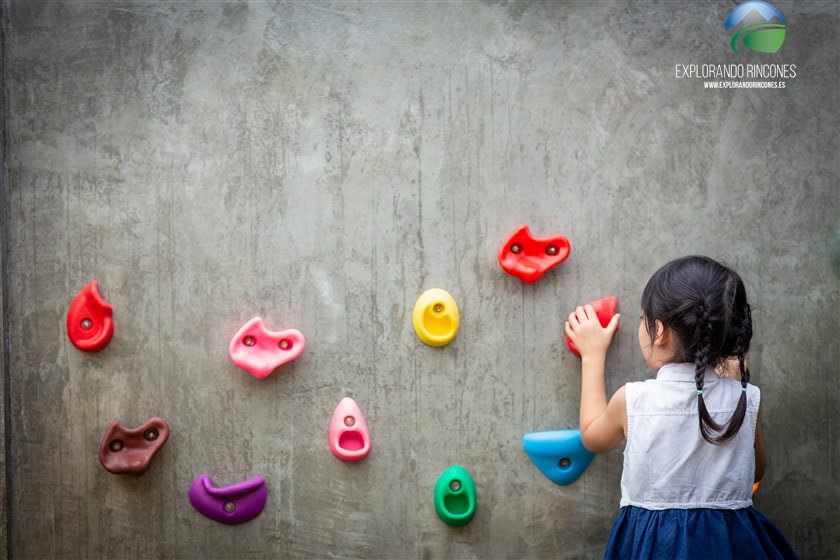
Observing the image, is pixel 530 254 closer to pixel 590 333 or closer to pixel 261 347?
pixel 590 333

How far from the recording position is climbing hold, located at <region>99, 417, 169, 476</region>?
213cm

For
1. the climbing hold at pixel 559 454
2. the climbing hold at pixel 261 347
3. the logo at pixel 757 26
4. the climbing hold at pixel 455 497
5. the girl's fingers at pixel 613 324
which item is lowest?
the climbing hold at pixel 455 497

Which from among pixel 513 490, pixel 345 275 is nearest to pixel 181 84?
pixel 345 275

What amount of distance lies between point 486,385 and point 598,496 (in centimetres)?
49

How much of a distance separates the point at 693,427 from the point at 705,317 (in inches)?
10.7

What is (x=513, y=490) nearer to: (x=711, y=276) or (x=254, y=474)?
(x=254, y=474)

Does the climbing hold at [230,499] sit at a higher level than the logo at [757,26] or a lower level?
lower

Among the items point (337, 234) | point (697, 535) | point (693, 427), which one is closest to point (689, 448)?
point (693, 427)

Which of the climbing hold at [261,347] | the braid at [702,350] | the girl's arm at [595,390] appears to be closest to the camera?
the braid at [702,350]

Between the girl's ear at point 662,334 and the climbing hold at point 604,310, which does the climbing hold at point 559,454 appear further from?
the girl's ear at point 662,334

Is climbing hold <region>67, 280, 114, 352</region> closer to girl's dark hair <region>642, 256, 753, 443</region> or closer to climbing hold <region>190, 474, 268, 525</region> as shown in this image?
climbing hold <region>190, 474, 268, 525</region>

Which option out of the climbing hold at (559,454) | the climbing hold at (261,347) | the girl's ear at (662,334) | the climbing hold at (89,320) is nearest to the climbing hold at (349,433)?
the climbing hold at (261,347)

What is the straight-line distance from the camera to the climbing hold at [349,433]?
7.06 ft

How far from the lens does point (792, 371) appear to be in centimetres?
223
